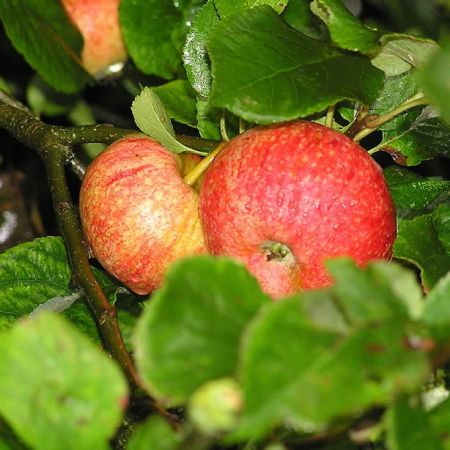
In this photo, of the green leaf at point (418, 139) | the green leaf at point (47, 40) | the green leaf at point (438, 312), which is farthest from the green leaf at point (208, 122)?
the green leaf at point (438, 312)

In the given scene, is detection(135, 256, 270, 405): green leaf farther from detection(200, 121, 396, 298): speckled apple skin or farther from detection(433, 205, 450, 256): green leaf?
detection(433, 205, 450, 256): green leaf

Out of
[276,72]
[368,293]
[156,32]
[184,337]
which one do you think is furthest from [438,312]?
[156,32]

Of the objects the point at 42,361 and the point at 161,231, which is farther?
the point at 161,231

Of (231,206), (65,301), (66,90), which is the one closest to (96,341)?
(65,301)

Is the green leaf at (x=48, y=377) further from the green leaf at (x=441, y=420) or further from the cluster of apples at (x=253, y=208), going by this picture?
the cluster of apples at (x=253, y=208)

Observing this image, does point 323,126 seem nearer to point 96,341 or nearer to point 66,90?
point 96,341

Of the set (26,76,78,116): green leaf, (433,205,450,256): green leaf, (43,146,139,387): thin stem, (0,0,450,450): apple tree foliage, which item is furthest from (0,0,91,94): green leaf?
(433,205,450,256): green leaf
